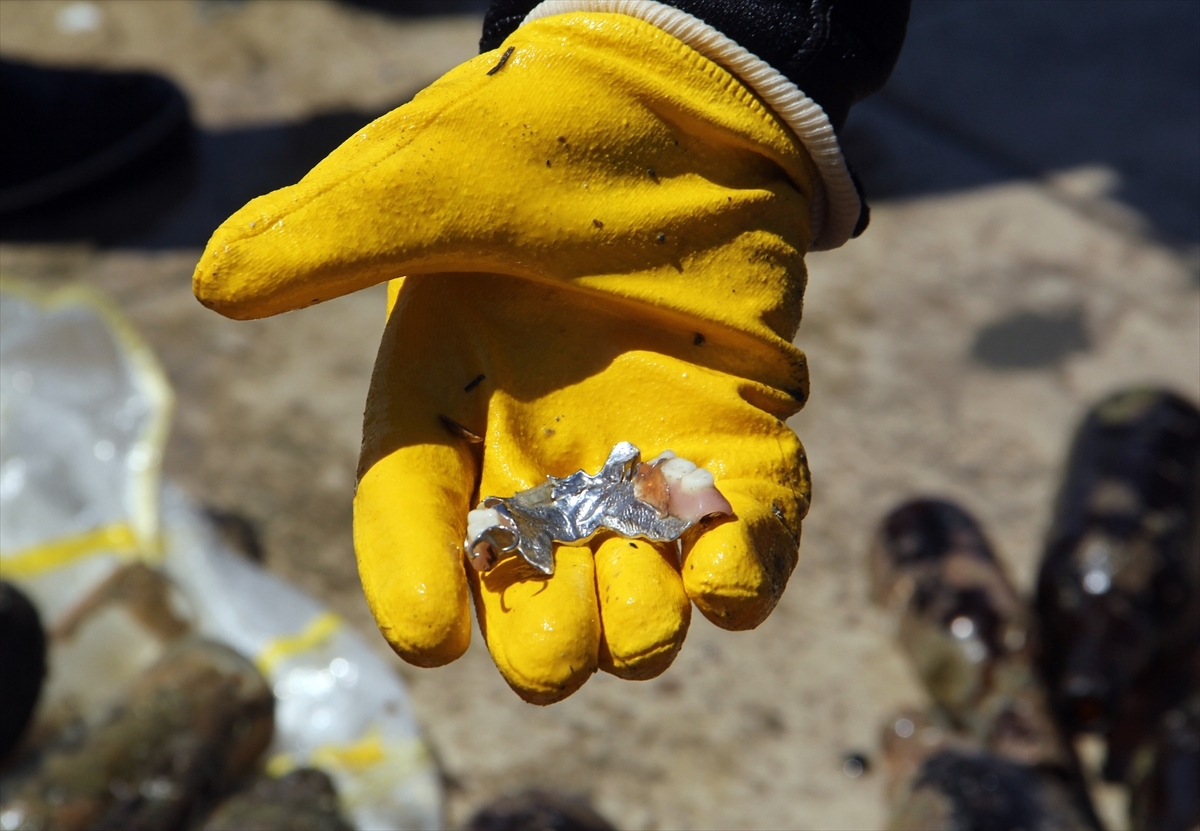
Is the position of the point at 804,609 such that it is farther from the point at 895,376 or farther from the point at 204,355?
the point at 204,355

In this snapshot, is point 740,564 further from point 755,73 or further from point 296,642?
point 296,642

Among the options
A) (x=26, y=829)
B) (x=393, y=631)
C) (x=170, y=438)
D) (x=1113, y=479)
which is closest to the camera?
(x=393, y=631)

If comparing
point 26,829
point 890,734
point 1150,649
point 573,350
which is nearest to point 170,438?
point 26,829

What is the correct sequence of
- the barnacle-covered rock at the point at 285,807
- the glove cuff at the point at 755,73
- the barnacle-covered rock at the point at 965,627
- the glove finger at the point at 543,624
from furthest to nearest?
the barnacle-covered rock at the point at 965,627 < the barnacle-covered rock at the point at 285,807 < the glove cuff at the point at 755,73 < the glove finger at the point at 543,624

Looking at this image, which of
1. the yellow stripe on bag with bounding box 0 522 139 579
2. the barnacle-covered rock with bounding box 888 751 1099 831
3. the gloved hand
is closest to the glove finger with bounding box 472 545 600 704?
the gloved hand

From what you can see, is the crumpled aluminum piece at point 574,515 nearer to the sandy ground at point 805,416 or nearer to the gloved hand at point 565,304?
the gloved hand at point 565,304

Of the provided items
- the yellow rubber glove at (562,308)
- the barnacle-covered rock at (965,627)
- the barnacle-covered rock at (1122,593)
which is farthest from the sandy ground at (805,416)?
the yellow rubber glove at (562,308)
